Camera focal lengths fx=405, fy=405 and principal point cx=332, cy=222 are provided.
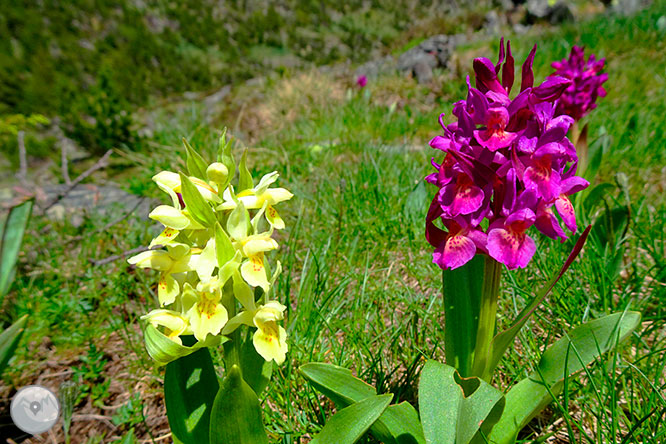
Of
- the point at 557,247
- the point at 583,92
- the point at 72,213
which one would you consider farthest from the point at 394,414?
the point at 72,213

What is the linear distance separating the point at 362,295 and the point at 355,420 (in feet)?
2.37

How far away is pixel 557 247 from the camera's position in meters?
1.73

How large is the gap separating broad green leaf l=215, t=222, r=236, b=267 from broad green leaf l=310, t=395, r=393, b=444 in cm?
41

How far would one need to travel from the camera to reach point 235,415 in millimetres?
851

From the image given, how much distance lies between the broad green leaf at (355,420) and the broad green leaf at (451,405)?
9 centimetres

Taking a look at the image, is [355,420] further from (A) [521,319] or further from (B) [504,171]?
(B) [504,171]

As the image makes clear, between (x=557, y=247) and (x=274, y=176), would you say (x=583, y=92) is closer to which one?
(x=557, y=247)

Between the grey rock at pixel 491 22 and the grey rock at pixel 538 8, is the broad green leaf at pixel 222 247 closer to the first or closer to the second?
the grey rock at pixel 491 22

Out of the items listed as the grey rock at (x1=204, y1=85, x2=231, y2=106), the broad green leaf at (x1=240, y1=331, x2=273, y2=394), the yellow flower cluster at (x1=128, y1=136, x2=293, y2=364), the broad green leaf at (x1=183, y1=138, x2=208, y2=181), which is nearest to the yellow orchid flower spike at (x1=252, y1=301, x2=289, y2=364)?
the yellow flower cluster at (x1=128, y1=136, x2=293, y2=364)

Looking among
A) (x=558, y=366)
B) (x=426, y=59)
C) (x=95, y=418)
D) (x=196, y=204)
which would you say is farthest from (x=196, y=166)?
(x=426, y=59)

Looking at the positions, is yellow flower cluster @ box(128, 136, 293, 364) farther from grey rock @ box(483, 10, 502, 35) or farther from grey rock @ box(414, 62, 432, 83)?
grey rock @ box(483, 10, 502, 35)

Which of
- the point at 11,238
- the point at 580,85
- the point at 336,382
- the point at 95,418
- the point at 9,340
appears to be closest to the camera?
the point at 336,382

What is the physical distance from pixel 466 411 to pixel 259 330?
0.46 meters

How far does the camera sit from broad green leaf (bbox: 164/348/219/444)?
0.96m
